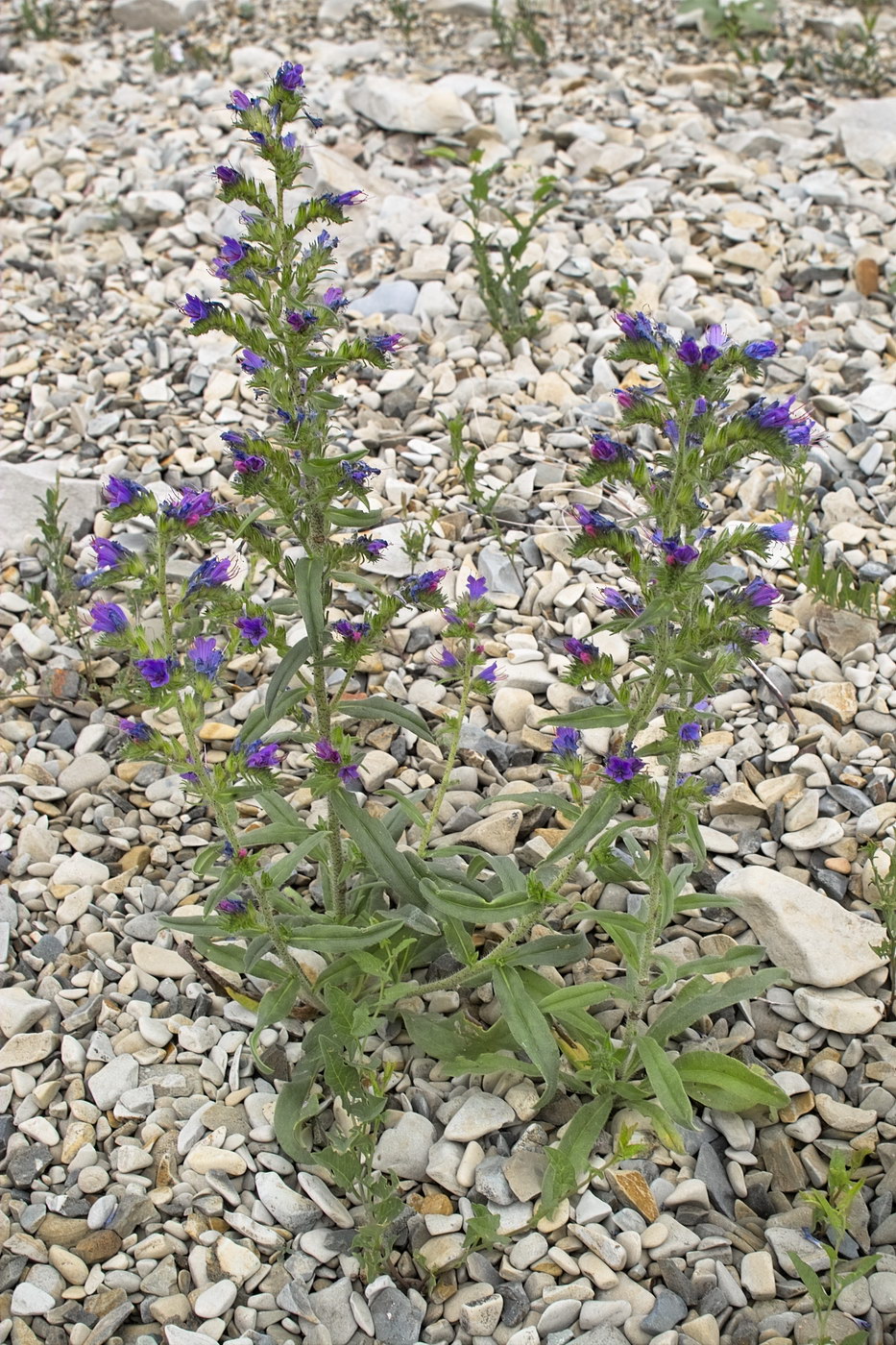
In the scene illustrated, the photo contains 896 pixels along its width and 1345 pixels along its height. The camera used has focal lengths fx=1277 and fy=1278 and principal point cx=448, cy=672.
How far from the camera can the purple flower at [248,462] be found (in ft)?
8.84

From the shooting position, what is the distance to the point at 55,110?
7.09 meters

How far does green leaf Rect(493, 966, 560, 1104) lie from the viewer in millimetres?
2943

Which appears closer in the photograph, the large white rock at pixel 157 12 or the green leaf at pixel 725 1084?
the green leaf at pixel 725 1084

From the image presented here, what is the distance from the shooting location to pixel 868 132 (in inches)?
255

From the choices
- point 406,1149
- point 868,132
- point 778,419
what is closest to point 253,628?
point 778,419

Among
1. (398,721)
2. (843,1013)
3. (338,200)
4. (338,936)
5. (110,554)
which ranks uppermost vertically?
(338,200)

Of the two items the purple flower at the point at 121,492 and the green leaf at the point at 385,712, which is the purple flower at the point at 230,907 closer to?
the green leaf at the point at 385,712

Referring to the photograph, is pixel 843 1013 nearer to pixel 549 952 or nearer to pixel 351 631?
pixel 549 952

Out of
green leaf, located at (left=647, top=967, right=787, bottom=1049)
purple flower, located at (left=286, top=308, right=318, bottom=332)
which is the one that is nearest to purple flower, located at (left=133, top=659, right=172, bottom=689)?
purple flower, located at (left=286, top=308, right=318, bottom=332)

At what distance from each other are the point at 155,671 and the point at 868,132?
5496 mm

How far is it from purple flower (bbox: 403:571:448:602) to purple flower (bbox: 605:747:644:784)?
0.67m

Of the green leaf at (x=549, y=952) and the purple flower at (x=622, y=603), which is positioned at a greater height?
the purple flower at (x=622, y=603)

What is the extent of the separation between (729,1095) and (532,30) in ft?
20.9

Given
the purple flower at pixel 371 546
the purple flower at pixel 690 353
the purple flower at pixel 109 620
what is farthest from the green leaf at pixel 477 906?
the purple flower at pixel 690 353
